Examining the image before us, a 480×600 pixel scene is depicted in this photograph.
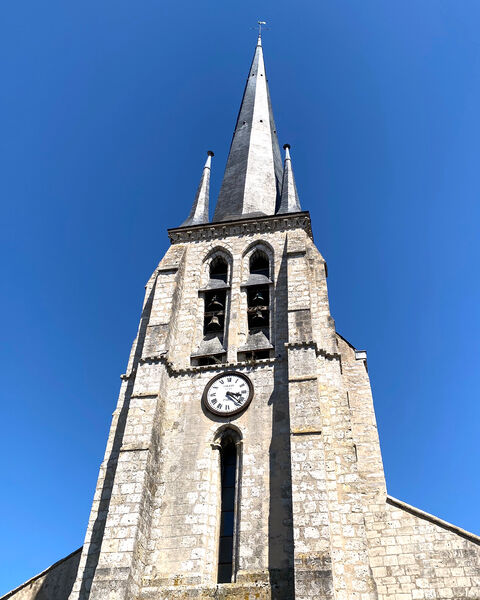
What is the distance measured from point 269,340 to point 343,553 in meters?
5.40

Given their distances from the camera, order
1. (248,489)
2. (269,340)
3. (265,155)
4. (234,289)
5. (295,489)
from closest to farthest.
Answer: (295,489) → (248,489) → (269,340) → (234,289) → (265,155)

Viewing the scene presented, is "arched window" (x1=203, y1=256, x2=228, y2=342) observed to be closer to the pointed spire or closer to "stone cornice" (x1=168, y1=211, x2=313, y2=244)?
"stone cornice" (x1=168, y1=211, x2=313, y2=244)

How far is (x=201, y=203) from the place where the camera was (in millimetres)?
19031

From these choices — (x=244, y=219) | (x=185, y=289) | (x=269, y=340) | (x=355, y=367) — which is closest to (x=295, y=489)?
(x=269, y=340)

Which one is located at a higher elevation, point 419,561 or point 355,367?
point 355,367

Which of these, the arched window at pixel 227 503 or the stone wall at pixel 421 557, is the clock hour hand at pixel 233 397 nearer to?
the arched window at pixel 227 503

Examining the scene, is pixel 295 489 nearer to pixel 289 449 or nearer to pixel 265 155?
pixel 289 449

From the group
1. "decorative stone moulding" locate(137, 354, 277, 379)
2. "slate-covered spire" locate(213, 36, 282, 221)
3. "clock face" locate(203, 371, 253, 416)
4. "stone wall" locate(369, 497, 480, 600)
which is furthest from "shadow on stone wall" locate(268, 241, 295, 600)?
"slate-covered spire" locate(213, 36, 282, 221)

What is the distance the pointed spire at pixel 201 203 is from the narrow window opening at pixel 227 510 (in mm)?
7935

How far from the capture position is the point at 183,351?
14.0 meters

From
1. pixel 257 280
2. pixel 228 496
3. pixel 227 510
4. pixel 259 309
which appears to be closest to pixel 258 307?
pixel 259 309

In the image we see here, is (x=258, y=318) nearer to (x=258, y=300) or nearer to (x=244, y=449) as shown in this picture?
(x=258, y=300)

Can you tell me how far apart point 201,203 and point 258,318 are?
625 cm

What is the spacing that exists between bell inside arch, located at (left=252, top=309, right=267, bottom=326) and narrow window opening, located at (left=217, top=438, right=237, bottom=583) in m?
3.42
